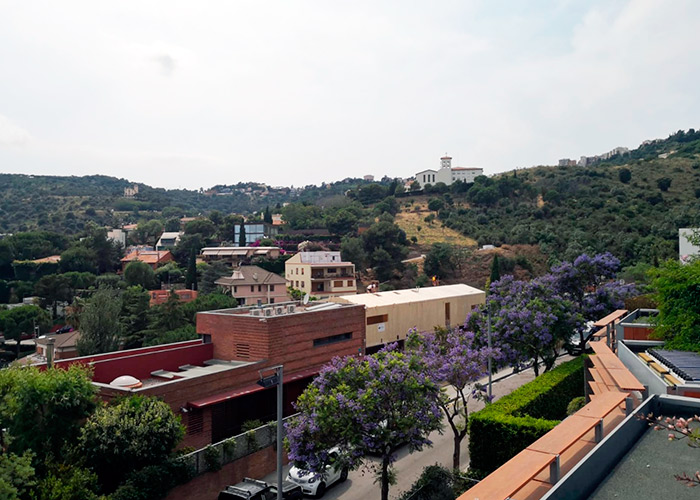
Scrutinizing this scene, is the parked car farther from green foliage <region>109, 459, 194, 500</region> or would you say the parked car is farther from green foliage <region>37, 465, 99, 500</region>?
green foliage <region>37, 465, 99, 500</region>

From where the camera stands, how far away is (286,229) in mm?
101250

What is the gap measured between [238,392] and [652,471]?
18.0m

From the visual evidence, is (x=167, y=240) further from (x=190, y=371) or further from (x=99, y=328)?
(x=190, y=371)

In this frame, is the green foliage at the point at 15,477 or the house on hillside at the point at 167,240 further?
the house on hillside at the point at 167,240

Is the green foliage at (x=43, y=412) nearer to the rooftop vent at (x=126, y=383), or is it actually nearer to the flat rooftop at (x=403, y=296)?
the rooftop vent at (x=126, y=383)

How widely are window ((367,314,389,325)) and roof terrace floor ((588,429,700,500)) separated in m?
28.3

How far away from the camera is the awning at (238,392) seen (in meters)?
20.9

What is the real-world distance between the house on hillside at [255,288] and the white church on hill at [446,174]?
7422 cm

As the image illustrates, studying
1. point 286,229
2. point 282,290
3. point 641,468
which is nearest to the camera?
point 641,468

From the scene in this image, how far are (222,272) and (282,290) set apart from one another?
869 cm

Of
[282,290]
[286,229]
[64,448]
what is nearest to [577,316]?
[64,448]

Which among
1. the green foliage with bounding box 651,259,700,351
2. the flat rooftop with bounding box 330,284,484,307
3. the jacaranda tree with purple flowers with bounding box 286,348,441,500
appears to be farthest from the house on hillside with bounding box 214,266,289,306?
the green foliage with bounding box 651,259,700,351

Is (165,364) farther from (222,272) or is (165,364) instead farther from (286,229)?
(286,229)

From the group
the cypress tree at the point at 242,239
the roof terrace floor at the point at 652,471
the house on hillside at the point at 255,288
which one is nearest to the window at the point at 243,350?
the roof terrace floor at the point at 652,471
